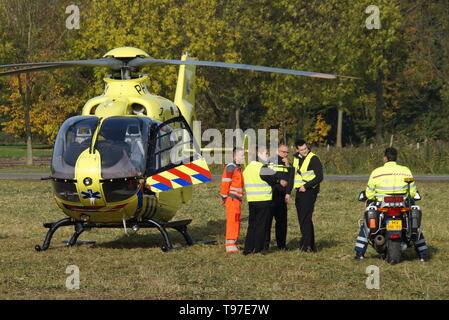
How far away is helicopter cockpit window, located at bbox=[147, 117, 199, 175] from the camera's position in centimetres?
1455

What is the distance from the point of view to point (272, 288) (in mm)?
10984

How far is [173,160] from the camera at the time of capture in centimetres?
1524

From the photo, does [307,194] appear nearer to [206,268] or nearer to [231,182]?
[231,182]

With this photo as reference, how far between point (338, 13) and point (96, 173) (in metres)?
37.3

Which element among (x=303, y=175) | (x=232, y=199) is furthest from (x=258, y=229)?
(x=303, y=175)

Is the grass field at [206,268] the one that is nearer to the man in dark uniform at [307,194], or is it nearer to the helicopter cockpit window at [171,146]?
the man in dark uniform at [307,194]

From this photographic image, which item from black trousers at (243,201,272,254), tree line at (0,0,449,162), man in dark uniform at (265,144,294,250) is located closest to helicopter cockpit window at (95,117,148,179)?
black trousers at (243,201,272,254)

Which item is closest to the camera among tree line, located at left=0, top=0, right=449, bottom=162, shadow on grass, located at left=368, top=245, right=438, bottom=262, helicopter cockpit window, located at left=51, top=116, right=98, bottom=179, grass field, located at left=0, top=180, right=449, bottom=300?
grass field, located at left=0, top=180, right=449, bottom=300

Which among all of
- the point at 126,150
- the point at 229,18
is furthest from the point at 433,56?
the point at 126,150

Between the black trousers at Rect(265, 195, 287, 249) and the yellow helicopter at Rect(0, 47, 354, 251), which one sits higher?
the yellow helicopter at Rect(0, 47, 354, 251)

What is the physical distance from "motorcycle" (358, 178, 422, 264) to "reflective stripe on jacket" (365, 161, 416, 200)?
0.23 ft

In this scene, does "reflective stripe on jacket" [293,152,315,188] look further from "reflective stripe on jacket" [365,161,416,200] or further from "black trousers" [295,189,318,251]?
"reflective stripe on jacket" [365,161,416,200]

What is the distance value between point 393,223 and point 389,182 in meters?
0.66

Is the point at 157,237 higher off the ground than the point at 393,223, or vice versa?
the point at 393,223
